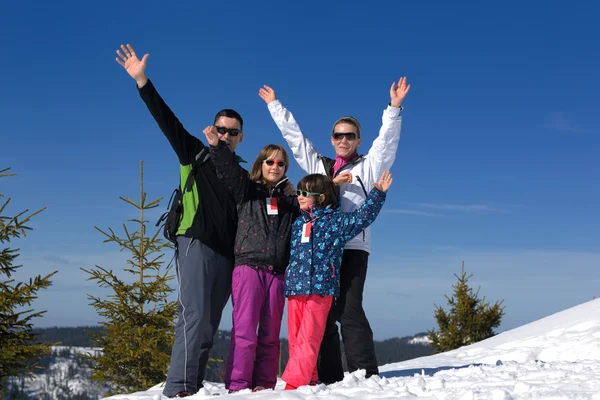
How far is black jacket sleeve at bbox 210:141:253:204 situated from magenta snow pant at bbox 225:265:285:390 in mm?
768

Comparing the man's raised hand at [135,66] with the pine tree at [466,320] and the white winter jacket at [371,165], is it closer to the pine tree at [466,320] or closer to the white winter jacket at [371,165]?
the white winter jacket at [371,165]

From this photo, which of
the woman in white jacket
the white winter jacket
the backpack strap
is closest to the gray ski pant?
the backpack strap

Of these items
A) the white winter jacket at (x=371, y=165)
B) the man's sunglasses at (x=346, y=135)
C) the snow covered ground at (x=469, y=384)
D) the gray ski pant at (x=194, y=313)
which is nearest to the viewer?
the snow covered ground at (x=469, y=384)

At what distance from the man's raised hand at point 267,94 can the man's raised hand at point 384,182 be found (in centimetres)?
166

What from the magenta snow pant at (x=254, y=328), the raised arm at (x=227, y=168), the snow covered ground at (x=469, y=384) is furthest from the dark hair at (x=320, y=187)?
the snow covered ground at (x=469, y=384)

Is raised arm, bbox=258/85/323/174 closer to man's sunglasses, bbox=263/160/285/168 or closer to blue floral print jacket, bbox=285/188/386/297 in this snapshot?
man's sunglasses, bbox=263/160/285/168

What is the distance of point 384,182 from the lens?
563 centimetres

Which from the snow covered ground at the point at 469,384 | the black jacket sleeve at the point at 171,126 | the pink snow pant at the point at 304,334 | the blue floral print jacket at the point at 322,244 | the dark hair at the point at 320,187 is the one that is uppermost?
the black jacket sleeve at the point at 171,126

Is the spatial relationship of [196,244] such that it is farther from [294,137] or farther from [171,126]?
[294,137]

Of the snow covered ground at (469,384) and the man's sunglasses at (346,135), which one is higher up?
the man's sunglasses at (346,135)

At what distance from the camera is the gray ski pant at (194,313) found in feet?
17.3

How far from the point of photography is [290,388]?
5293mm

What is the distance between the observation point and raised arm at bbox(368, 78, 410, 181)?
600 centimetres

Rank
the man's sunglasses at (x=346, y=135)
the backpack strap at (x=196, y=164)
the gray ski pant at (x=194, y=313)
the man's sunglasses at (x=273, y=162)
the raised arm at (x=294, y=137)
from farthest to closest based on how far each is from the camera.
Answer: the raised arm at (x=294, y=137)
the man's sunglasses at (x=346, y=135)
the man's sunglasses at (x=273, y=162)
the backpack strap at (x=196, y=164)
the gray ski pant at (x=194, y=313)
